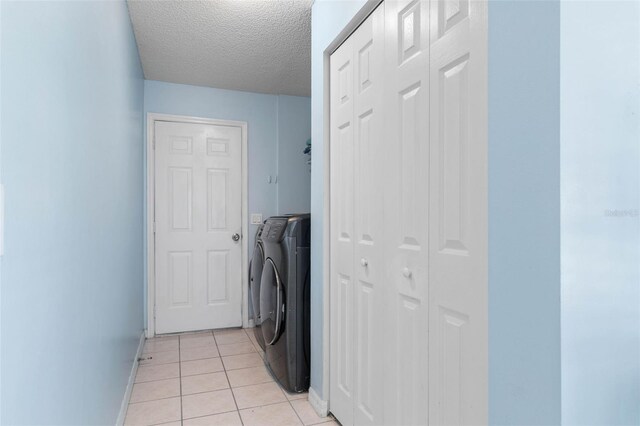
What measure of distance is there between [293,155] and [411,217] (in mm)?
2886

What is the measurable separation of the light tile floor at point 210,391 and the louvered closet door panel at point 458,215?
1164 millimetres

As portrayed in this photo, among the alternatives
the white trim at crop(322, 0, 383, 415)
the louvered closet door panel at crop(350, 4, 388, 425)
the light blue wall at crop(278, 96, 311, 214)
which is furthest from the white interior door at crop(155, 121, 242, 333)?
the louvered closet door panel at crop(350, 4, 388, 425)

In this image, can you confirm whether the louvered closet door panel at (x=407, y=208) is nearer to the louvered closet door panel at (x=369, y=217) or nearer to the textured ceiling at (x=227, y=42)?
the louvered closet door panel at (x=369, y=217)

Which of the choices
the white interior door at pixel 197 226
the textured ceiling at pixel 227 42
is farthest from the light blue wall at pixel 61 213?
the white interior door at pixel 197 226

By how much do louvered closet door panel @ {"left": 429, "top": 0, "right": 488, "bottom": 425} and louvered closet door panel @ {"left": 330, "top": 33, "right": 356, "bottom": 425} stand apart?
26.8 inches

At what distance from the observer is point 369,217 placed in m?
1.75

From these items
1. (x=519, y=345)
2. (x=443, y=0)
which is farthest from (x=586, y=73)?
(x=519, y=345)

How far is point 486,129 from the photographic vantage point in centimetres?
103

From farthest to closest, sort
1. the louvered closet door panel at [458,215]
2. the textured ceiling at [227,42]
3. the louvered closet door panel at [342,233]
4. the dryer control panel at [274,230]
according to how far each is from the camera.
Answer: the dryer control panel at [274,230] < the textured ceiling at [227,42] < the louvered closet door panel at [342,233] < the louvered closet door panel at [458,215]

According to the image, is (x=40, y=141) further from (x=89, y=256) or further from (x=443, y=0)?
(x=443, y=0)

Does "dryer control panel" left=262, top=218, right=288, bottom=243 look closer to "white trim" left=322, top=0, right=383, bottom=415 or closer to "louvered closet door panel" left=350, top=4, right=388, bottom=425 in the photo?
"white trim" left=322, top=0, right=383, bottom=415

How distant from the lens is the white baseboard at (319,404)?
2.16 meters

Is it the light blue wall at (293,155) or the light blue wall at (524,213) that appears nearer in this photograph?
the light blue wall at (524,213)

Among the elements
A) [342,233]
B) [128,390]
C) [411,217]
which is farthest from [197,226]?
[411,217]
